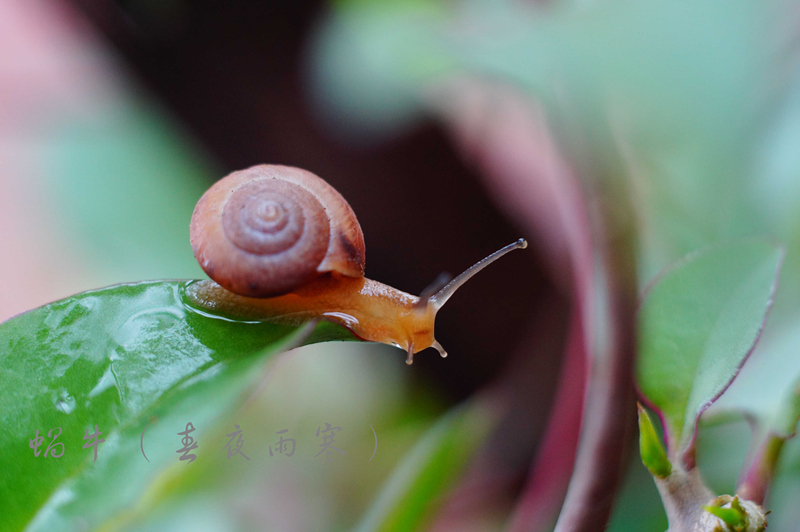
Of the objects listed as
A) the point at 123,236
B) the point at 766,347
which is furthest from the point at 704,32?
the point at 123,236

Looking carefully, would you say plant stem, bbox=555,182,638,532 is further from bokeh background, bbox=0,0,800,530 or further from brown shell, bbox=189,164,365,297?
brown shell, bbox=189,164,365,297

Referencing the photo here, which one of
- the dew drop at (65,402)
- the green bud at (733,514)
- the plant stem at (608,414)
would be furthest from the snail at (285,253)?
the green bud at (733,514)

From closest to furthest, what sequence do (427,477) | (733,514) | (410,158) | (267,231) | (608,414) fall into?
1. (733,514)
2. (608,414)
3. (267,231)
4. (427,477)
5. (410,158)

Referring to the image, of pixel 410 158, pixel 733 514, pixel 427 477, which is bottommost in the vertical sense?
pixel 427 477

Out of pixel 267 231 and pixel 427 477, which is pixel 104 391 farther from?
pixel 427 477

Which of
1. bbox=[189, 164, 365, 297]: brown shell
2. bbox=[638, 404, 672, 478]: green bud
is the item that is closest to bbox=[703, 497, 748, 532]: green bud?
bbox=[638, 404, 672, 478]: green bud

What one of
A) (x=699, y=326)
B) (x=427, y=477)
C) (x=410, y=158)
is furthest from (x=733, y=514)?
(x=410, y=158)
